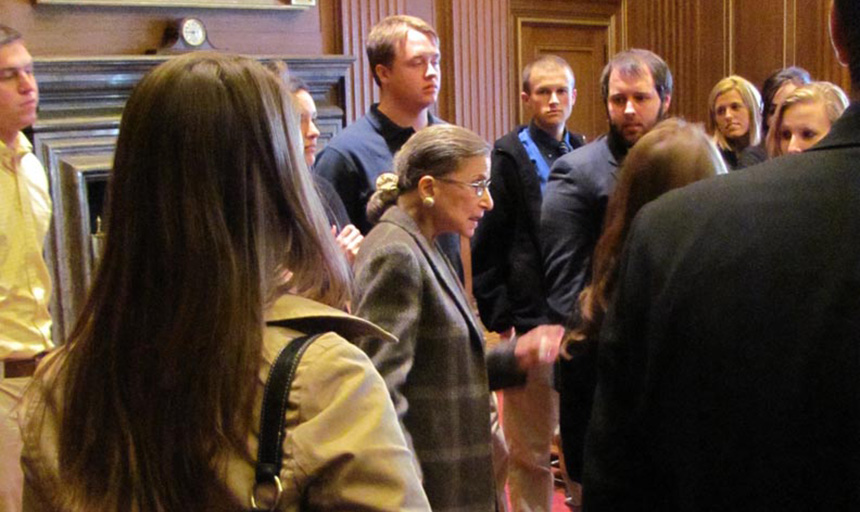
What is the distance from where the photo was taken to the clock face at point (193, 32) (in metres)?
4.95

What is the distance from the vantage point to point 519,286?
3400mm

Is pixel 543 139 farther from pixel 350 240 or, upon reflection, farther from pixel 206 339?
pixel 206 339

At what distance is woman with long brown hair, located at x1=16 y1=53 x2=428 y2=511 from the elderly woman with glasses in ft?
3.34

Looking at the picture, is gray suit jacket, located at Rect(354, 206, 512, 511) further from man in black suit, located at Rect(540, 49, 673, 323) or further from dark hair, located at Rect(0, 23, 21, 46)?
dark hair, located at Rect(0, 23, 21, 46)

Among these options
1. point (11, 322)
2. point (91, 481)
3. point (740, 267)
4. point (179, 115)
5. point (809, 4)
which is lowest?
point (11, 322)

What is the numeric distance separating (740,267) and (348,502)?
49cm

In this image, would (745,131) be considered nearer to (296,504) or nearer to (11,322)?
(11,322)

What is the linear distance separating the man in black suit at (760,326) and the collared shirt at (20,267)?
2.27 m

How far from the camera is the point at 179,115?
112cm

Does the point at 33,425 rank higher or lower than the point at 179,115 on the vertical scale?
lower

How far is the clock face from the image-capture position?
195 inches

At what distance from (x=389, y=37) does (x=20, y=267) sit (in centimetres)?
140

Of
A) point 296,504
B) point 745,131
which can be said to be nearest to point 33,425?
point 296,504

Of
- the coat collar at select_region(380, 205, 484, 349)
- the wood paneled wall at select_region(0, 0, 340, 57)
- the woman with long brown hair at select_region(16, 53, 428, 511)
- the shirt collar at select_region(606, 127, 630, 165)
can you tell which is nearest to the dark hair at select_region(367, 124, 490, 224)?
the coat collar at select_region(380, 205, 484, 349)
